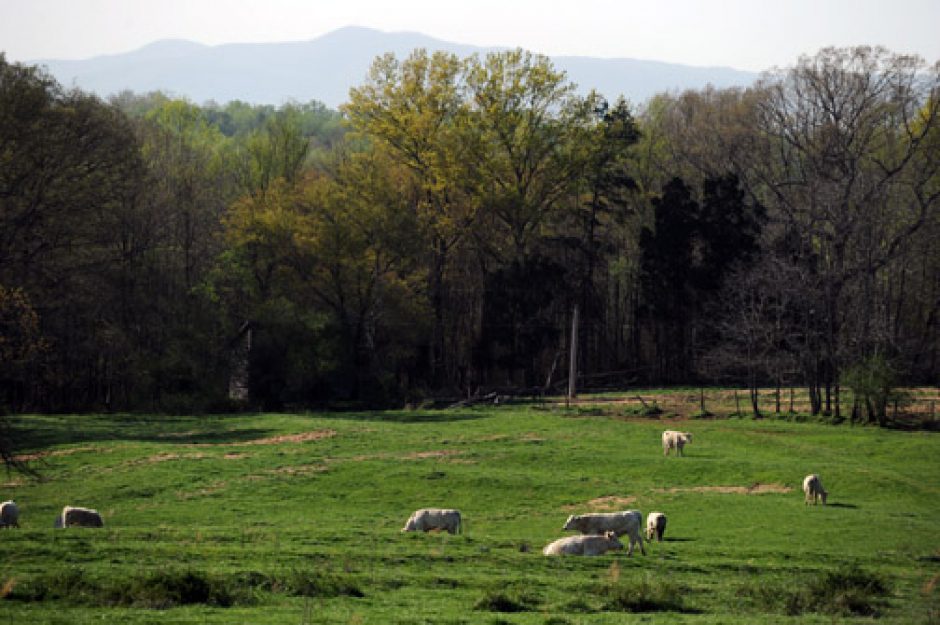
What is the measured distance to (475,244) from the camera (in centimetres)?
8938

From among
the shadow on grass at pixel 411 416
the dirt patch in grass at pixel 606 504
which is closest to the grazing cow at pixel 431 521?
the dirt patch in grass at pixel 606 504

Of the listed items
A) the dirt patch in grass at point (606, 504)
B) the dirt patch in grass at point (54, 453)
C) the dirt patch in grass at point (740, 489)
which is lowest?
the dirt patch in grass at point (606, 504)

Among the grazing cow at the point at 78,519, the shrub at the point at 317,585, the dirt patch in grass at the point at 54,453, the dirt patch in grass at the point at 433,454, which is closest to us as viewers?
the shrub at the point at 317,585

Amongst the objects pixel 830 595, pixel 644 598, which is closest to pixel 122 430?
pixel 644 598

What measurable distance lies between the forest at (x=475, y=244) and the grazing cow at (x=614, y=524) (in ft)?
103

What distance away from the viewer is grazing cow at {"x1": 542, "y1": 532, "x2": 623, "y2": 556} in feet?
91.1

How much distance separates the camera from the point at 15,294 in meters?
→ 52.3

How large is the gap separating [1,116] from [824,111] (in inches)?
2005

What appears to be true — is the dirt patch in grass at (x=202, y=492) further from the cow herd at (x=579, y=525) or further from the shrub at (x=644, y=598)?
the shrub at (x=644, y=598)

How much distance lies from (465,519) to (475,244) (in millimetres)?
55017

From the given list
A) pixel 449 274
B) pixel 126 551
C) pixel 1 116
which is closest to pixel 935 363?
pixel 449 274

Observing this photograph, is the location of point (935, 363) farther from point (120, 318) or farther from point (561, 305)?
point (120, 318)

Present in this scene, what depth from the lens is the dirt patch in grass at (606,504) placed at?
121 feet

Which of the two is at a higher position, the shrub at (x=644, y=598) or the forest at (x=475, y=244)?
the forest at (x=475, y=244)
